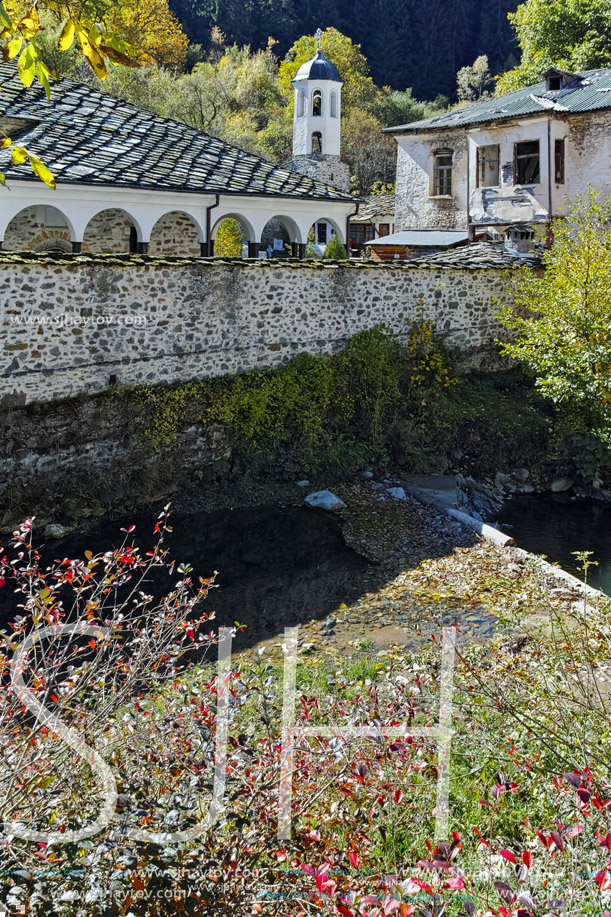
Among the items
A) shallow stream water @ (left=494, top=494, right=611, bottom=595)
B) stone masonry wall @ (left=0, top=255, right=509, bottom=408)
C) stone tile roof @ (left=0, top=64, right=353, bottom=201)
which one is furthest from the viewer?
stone tile roof @ (left=0, top=64, right=353, bottom=201)

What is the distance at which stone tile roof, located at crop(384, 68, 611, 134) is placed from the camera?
65.1ft

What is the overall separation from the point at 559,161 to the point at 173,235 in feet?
31.9

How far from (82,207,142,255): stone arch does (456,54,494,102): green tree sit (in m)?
41.6

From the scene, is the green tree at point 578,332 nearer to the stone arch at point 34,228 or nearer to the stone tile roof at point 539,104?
the stone tile roof at point 539,104

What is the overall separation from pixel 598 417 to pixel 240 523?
20.2 ft

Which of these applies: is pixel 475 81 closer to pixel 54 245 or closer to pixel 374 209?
pixel 374 209

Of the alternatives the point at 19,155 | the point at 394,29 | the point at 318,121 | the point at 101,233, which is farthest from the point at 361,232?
the point at 19,155

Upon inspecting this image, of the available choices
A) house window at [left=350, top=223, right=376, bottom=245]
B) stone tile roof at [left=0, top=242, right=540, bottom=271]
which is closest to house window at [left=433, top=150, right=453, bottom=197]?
stone tile roof at [left=0, top=242, right=540, bottom=271]

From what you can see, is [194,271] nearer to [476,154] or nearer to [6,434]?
[6,434]

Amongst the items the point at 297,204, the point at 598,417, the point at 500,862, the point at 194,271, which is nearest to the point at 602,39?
the point at 297,204

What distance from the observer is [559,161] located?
66.4 feet

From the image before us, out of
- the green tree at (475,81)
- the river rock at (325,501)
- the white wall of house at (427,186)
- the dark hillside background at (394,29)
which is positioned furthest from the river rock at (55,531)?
the dark hillside background at (394,29)

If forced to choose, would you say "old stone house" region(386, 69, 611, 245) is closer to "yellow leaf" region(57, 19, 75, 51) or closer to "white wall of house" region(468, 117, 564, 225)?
"white wall of house" region(468, 117, 564, 225)

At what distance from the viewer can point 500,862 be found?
336cm
